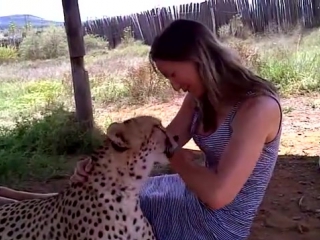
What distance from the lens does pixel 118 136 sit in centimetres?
161

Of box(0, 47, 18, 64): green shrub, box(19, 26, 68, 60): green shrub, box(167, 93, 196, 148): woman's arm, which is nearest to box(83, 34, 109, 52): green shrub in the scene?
box(19, 26, 68, 60): green shrub

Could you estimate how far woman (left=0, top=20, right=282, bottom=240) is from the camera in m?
1.53

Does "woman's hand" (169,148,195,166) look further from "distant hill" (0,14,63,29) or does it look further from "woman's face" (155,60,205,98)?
"distant hill" (0,14,63,29)

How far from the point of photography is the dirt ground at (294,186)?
298cm

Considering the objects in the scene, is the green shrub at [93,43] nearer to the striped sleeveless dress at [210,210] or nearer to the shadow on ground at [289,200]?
the shadow on ground at [289,200]

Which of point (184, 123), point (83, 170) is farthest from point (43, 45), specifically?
point (83, 170)

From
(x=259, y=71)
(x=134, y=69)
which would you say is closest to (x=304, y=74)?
(x=259, y=71)

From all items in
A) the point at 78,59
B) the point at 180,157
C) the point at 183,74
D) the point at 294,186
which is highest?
the point at 183,74

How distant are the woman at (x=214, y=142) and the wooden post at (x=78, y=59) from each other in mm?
2875

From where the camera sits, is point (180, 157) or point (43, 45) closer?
point (180, 157)

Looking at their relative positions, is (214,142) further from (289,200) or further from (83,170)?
(289,200)

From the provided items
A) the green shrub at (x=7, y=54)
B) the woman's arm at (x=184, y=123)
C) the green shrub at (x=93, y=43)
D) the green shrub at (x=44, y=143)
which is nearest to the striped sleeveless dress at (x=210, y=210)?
the woman's arm at (x=184, y=123)

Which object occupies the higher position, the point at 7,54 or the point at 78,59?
the point at 78,59

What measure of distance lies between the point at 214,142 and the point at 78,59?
3092 millimetres
